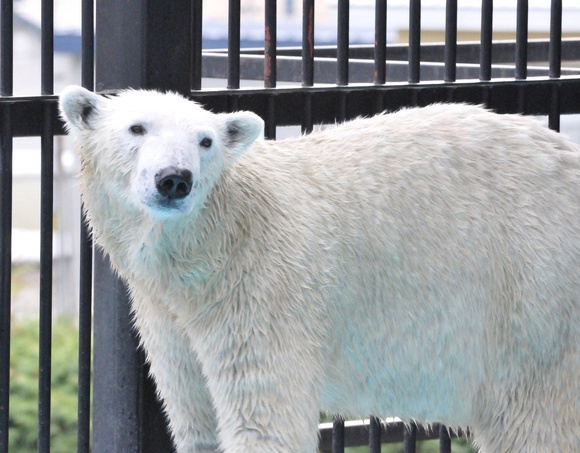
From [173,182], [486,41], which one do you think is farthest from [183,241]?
[486,41]

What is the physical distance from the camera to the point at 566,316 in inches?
113

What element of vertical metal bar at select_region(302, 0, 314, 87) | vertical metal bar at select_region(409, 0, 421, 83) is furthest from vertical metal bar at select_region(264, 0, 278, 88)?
vertical metal bar at select_region(409, 0, 421, 83)

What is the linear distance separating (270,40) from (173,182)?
1.03 meters

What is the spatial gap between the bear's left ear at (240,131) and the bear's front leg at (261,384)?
0.44 metres

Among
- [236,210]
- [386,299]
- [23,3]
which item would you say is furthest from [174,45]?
[23,3]

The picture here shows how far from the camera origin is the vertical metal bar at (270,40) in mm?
3330

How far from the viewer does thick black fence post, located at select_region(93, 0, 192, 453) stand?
305cm

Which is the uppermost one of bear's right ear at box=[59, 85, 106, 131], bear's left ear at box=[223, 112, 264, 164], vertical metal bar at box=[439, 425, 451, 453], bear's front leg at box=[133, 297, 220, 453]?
bear's right ear at box=[59, 85, 106, 131]

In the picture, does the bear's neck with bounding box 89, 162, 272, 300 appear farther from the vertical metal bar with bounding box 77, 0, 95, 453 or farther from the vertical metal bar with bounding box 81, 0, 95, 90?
the vertical metal bar with bounding box 81, 0, 95, 90

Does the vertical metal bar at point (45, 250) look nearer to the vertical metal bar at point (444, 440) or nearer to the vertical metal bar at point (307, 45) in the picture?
the vertical metal bar at point (307, 45)

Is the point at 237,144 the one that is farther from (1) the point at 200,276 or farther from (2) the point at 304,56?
(2) the point at 304,56

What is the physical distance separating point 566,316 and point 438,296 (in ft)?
1.16

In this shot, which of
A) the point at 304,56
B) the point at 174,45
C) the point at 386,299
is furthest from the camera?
the point at 304,56

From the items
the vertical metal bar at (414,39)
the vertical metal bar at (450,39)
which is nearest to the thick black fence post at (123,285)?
the vertical metal bar at (414,39)
